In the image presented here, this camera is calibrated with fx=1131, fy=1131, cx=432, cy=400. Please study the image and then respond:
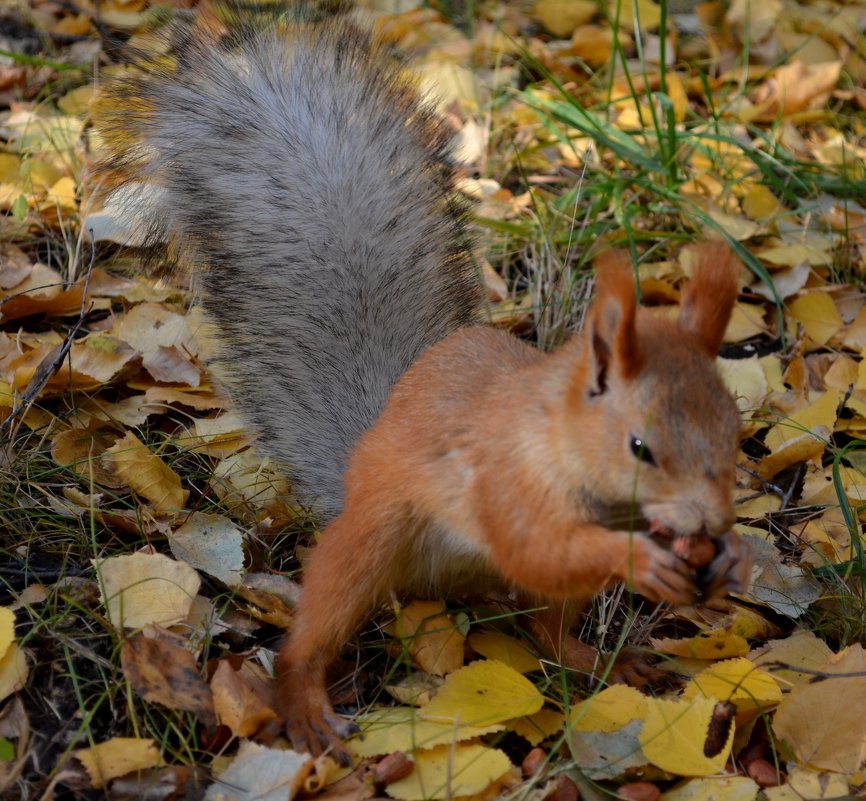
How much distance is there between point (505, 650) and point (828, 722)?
0.39 meters

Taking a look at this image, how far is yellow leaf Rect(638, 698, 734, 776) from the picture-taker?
1.22 m

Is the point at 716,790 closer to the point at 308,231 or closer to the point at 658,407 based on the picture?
the point at 658,407

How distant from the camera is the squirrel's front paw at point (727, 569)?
1.14 meters

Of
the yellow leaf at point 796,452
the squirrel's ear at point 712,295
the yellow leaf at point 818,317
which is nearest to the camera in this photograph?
the squirrel's ear at point 712,295

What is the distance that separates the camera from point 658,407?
3.51ft

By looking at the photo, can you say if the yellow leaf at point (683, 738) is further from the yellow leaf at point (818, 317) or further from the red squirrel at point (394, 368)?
the yellow leaf at point (818, 317)

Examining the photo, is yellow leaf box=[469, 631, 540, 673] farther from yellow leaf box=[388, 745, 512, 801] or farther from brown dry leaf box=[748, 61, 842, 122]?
brown dry leaf box=[748, 61, 842, 122]

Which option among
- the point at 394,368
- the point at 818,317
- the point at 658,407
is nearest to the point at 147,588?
the point at 394,368

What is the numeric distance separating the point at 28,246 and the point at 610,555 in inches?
55.4

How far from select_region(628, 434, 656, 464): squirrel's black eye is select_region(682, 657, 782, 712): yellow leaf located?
0.35 m


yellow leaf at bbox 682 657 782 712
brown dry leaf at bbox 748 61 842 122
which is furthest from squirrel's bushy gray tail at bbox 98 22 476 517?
brown dry leaf at bbox 748 61 842 122

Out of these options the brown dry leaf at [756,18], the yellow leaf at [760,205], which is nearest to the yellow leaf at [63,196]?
the yellow leaf at [760,205]

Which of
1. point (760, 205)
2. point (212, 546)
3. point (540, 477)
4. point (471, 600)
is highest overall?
point (540, 477)

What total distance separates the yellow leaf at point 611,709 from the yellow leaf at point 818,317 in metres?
0.94
